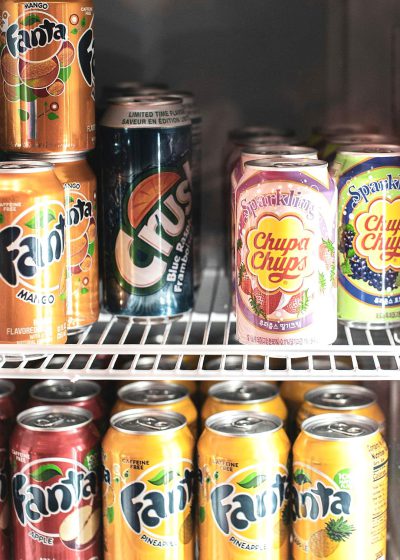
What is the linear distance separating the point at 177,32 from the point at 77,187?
526mm

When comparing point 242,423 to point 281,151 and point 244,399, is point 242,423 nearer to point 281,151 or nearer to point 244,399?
point 244,399

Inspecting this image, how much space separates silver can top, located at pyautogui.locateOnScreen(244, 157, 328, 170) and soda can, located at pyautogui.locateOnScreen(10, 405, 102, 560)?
52 cm

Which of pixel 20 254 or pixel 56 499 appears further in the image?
pixel 56 499

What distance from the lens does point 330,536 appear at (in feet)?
4.72

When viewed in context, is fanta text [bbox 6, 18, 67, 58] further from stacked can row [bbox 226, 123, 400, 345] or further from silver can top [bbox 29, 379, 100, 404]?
silver can top [bbox 29, 379, 100, 404]

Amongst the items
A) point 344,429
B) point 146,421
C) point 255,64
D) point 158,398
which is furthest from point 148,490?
point 255,64

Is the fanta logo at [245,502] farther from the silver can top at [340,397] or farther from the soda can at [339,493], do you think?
the silver can top at [340,397]

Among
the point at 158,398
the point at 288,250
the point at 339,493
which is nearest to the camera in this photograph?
the point at 288,250

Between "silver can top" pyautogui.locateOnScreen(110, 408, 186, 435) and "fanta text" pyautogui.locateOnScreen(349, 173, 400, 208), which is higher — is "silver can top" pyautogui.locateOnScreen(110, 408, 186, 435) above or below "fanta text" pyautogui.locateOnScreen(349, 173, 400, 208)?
below

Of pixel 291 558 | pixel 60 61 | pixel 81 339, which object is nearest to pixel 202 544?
pixel 291 558

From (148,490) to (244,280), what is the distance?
1.22 feet

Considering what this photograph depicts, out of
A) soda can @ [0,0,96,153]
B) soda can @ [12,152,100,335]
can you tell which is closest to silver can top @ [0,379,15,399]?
soda can @ [12,152,100,335]

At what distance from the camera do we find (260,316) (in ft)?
4.40

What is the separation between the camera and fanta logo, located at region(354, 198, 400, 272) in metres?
1.39
